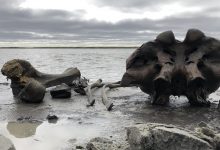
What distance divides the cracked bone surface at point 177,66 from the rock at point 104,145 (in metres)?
2.72

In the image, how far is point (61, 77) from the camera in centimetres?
1073

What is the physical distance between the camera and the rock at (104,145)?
203 inches

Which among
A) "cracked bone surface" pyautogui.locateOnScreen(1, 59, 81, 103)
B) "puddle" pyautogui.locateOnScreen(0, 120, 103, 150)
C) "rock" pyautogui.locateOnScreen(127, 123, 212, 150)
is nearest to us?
"rock" pyautogui.locateOnScreen(127, 123, 212, 150)

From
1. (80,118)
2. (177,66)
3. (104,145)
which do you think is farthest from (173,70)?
(104,145)

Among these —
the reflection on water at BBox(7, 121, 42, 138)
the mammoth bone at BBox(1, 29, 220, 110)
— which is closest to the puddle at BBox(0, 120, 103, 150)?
the reflection on water at BBox(7, 121, 42, 138)

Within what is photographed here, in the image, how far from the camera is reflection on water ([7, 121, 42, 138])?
248 inches

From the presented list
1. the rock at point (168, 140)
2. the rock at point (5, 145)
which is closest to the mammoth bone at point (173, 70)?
the rock at point (168, 140)

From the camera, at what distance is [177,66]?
8.25 metres

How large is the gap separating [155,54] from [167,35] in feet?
1.34

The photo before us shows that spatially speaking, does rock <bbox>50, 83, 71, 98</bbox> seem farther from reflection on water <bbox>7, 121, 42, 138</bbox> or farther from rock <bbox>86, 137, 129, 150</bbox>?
rock <bbox>86, 137, 129, 150</bbox>

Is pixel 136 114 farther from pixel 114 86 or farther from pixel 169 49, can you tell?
pixel 114 86

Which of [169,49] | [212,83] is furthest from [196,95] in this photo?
[169,49]

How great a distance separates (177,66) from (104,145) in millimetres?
3325

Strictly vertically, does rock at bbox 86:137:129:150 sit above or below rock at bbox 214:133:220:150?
below
